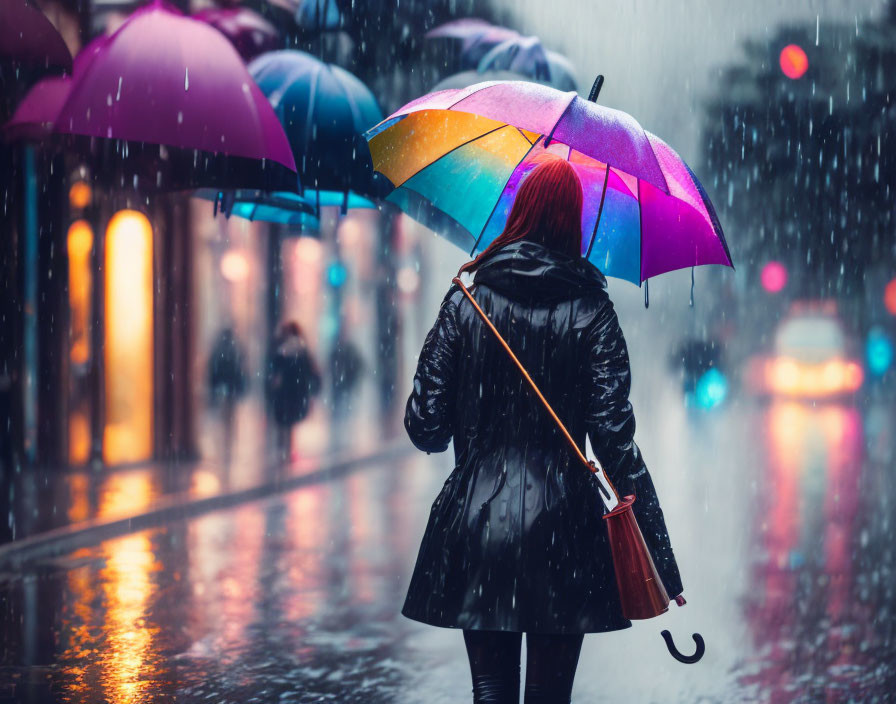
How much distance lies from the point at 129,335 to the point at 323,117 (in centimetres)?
958

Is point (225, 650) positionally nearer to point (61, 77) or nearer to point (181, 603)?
point (181, 603)

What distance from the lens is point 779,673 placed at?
583cm

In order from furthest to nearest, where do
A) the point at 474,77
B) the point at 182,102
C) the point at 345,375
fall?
the point at 345,375 < the point at 474,77 < the point at 182,102

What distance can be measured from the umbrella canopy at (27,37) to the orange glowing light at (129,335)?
9040 millimetres

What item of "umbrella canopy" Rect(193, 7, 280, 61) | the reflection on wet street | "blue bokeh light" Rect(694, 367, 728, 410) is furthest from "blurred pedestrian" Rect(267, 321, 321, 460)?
"blue bokeh light" Rect(694, 367, 728, 410)

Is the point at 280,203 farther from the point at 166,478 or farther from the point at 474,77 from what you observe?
the point at 166,478

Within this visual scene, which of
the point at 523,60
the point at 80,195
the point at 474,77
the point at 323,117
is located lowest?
the point at 323,117

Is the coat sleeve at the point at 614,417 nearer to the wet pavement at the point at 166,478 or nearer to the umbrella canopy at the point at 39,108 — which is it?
the umbrella canopy at the point at 39,108

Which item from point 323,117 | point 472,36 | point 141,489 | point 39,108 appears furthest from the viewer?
point 472,36

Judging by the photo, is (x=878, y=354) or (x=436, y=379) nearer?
(x=436, y=379)

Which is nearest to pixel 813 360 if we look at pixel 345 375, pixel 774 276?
pixel 774 276

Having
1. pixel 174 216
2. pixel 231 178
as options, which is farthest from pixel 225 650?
pixel 174 216

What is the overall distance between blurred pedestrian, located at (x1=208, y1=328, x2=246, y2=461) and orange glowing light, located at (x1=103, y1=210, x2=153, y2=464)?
2.92 m

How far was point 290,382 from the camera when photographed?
15.6 m
